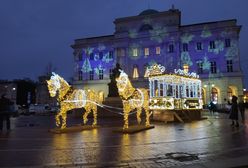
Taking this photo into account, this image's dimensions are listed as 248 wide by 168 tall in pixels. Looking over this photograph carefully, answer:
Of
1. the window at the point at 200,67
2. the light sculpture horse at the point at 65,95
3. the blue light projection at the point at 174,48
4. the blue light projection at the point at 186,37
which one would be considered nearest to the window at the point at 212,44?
the blue light projection at the point at 174,48

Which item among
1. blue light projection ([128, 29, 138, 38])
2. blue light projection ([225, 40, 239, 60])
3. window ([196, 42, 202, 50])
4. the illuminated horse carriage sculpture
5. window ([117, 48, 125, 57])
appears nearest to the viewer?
the illuminated horse carriage sculpture

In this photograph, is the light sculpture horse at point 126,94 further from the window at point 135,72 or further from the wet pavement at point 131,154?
the window at point 135,72

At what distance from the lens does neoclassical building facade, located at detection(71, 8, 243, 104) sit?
178 feet

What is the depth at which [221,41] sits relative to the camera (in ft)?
180

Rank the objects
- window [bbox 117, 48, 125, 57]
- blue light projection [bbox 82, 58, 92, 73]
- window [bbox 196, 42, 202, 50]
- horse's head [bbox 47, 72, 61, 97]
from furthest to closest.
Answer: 1. blue light projection [bbox 82, 58, 92, 73]
2. window [bbox 117, 48, 125, 57]
3. window [bbox 196, 42, 202, 50]
4. horse's head [bbox 47, 72, 61, 97]

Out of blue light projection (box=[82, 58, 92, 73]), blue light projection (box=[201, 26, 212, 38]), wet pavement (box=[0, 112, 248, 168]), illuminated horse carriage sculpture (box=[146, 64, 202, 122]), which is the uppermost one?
blue light projection (box=[201, 26, 212, 38])

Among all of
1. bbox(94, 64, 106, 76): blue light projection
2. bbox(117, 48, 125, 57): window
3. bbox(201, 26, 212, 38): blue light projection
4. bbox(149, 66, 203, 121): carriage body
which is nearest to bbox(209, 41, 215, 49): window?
bbox(201, 26, 212, 38): blue light projection

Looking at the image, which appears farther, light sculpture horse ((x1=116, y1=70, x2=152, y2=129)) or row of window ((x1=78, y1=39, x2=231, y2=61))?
row of window ((x1=78, y1=39, x2=231, y2=61))

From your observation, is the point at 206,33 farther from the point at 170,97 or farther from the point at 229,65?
the point at 170,97

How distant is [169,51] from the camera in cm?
5797

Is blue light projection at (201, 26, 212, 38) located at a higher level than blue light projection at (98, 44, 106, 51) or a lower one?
higher

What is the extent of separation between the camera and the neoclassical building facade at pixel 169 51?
178 feet

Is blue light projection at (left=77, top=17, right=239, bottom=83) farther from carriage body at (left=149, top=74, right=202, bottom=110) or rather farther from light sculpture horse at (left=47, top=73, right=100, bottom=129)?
light sculpture horse at (left=47, top=73, right=100, bottom=129)

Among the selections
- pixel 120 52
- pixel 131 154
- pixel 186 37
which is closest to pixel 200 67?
pixel 186 37
